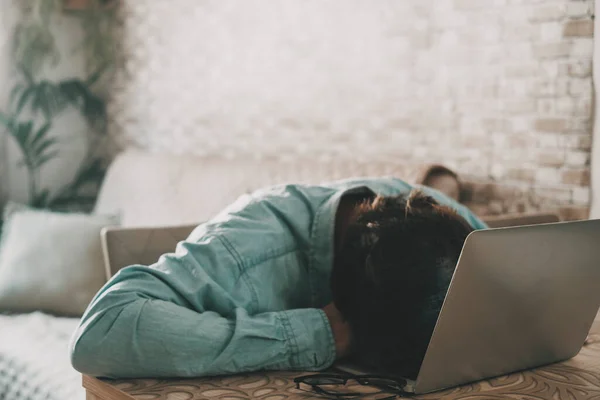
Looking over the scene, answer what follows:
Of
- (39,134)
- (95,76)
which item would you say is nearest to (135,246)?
(39,134)

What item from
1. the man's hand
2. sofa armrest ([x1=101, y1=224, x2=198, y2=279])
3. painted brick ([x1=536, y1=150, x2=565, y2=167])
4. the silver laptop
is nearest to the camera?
the silver laptop

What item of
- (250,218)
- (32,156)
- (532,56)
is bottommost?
(32,156)

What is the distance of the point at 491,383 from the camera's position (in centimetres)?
113

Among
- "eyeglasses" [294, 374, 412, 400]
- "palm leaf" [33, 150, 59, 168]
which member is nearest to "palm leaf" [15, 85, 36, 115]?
"palm leaf" [33, 150, 59, 168]

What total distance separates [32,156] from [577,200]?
261cm

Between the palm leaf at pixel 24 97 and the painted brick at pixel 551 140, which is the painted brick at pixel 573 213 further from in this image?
the palm leaf at pixel 24 97

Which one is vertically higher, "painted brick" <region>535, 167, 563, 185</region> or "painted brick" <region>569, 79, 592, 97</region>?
"painted brick" <region>569, 79, 592, 97</region>

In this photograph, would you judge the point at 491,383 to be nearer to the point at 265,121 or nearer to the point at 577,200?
the point at 577,200

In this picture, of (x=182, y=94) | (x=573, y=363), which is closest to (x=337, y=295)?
(x=573, y=363)

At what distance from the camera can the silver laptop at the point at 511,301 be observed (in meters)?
0.99

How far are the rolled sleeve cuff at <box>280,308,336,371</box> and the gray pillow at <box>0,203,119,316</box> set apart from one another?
1.41 meters

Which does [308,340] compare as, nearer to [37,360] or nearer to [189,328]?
[189,328]

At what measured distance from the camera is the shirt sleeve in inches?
44.3

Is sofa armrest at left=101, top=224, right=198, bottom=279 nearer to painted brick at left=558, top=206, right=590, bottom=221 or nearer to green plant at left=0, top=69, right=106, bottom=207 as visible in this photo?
painted brick at left=558, top=206, right=590, bottom=221
